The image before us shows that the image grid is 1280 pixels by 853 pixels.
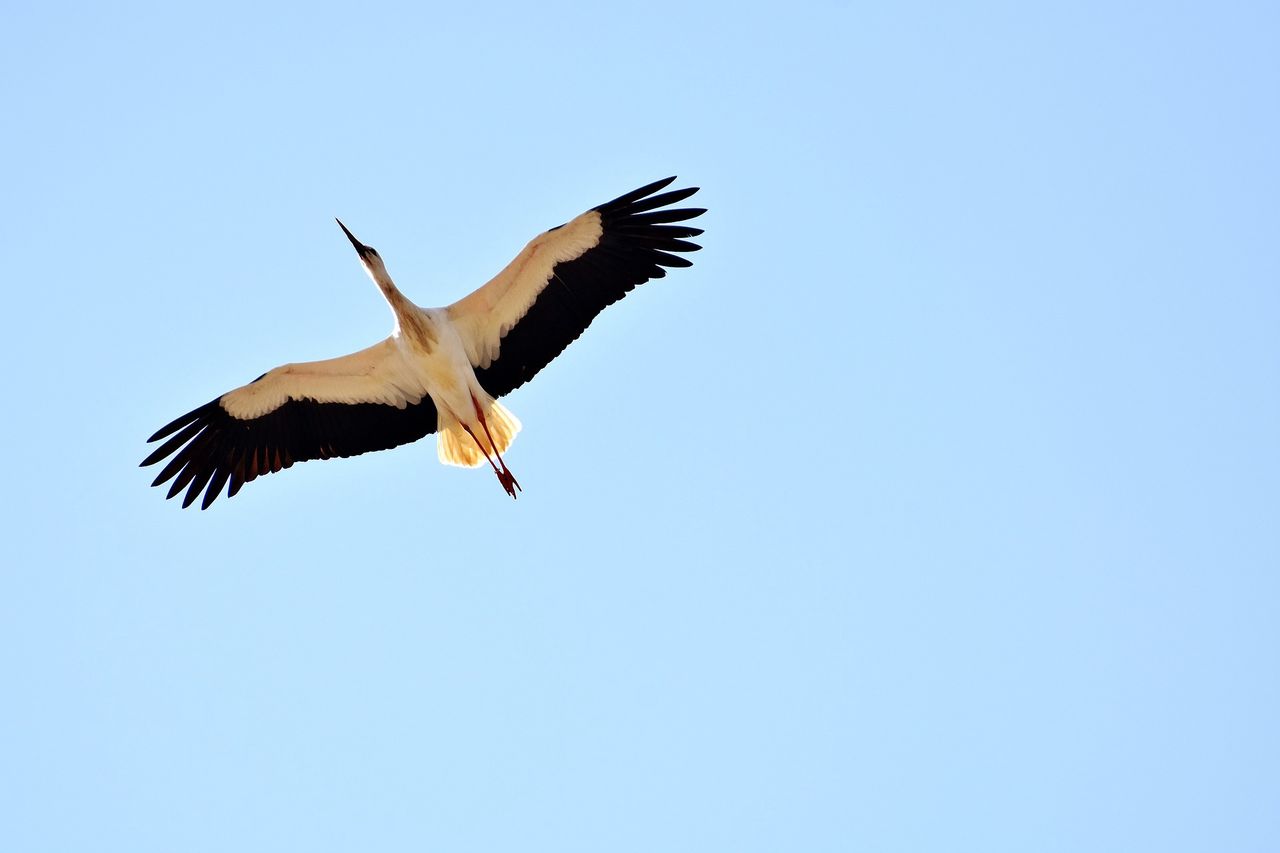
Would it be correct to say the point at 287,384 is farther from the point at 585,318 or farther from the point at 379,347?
the point at 585,318

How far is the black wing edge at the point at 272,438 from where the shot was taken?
1278 cm

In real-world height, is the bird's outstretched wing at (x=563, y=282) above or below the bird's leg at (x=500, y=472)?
above

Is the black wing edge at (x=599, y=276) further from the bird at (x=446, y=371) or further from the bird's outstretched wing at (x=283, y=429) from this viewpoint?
the bird's outstretched wing at (x=283, y=429)

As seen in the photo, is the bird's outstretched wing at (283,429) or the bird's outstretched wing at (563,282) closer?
the bird's outstretched wing at (563,282)

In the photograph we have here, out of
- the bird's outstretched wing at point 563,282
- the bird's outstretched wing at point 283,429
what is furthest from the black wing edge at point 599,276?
the bird's outstretched wing at point 283,429

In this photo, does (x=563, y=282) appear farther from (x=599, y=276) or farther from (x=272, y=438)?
(x=272, y=438)

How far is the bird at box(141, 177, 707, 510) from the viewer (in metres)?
12.1

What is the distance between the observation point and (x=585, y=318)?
12352 millimetres

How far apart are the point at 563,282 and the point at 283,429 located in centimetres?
261

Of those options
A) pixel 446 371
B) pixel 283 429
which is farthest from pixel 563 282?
pixel 283 429

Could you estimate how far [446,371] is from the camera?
40.1 feet

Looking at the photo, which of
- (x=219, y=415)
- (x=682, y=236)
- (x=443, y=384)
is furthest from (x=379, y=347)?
(x=682, y=236)

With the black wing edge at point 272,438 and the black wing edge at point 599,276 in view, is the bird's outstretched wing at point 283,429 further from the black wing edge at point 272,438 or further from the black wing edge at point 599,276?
the black wing edge at point 599,276

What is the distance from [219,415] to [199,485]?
0.59 meters
